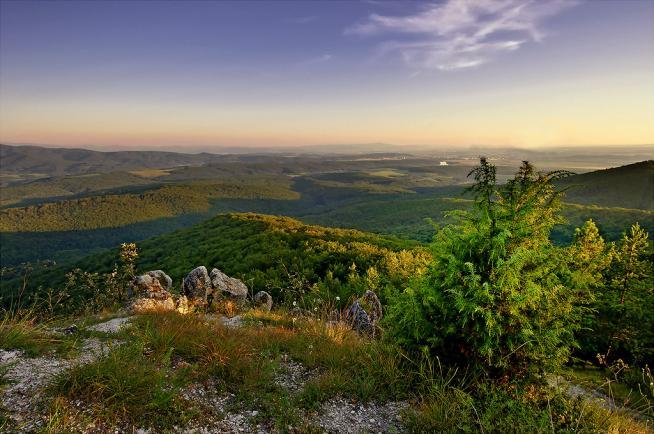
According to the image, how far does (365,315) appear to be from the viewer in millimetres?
10422

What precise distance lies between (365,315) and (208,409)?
6376 millimetres

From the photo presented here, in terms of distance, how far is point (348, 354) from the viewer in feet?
20.5

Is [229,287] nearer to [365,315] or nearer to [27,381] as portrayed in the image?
[365,315]

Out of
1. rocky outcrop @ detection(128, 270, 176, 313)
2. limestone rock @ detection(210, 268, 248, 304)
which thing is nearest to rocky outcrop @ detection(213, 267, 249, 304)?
limestone rock @ detection(210, 268, 248, 304)

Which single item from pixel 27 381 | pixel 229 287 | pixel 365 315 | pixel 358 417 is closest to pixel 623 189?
pixel 365 315

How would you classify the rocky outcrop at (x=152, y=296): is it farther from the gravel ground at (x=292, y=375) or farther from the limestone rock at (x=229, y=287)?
the gravel ground at (x=292, y=375)

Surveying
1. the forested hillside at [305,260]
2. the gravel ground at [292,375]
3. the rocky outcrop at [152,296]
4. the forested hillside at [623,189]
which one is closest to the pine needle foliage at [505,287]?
the gravel ground at [292,375]

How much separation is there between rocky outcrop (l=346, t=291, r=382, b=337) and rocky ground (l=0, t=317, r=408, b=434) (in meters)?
3.40

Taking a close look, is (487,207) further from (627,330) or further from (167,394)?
(627,330)

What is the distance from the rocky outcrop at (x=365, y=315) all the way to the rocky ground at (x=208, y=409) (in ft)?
11.2

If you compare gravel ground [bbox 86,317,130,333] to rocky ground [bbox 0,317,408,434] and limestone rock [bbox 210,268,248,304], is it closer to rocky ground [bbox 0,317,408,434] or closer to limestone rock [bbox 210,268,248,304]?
rocky ground [bbox 0,317,408,434]

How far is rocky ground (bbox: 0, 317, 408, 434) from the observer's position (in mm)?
4125

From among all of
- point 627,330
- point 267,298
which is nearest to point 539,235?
point 267,298

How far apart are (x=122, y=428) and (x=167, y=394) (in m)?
0.58
